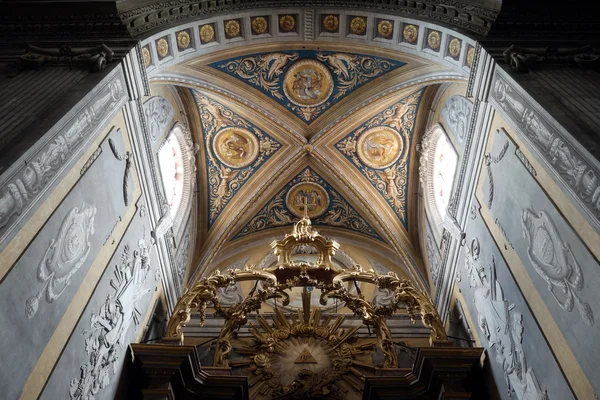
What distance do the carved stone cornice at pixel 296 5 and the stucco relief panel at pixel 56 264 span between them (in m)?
2.05

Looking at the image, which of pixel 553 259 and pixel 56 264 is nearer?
pixel 56 264

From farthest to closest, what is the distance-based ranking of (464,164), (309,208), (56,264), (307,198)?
(309,208)
(307,198)
(464,164)
(56,264)

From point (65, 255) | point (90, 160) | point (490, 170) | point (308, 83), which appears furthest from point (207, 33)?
point (490, 170)

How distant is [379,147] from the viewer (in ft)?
43.6

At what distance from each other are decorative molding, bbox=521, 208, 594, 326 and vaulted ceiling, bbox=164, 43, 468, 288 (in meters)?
5.06

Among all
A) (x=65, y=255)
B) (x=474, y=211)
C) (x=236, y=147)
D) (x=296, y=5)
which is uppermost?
(x=236, y=147)

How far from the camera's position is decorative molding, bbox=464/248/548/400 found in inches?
280

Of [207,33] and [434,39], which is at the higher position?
[207,33]

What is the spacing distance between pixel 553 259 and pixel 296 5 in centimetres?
648

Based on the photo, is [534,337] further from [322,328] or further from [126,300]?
[126,300]

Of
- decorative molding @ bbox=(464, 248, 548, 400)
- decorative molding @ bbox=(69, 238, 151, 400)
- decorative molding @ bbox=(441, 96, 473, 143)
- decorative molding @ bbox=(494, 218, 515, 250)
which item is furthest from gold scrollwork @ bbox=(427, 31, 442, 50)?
decorative molding @ bbox=(69, 238, 151, 400)

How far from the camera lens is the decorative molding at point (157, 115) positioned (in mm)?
10031

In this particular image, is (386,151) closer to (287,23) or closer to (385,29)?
(385,29)

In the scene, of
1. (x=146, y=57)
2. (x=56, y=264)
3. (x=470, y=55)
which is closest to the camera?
(x=56, y=264)
